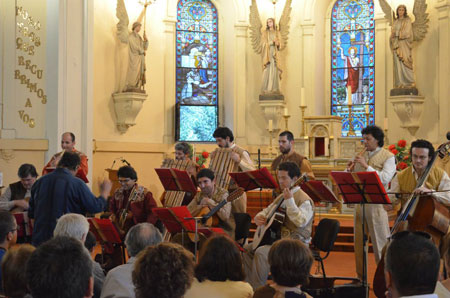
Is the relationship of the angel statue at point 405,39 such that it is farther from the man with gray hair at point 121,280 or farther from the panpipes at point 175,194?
the man with gray hair at point 121,280

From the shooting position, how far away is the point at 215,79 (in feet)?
54.6

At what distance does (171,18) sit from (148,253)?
1311 centimetres

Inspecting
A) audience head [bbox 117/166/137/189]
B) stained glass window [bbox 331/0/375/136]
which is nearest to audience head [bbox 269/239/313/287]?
audience head [bbox 117/166/137/189]

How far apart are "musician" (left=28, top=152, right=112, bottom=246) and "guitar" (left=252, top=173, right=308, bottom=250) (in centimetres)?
158

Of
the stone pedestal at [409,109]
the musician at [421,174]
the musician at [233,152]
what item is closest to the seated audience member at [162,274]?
the musician at [421,174]

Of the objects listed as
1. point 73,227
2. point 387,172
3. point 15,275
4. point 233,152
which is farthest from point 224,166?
point 15,275

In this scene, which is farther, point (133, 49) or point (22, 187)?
point (133, 49)

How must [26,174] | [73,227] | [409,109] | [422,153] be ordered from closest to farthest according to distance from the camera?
[73,227]
[422,153]
[26,174]
[409,109]

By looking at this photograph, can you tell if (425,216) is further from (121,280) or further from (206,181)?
(121,280)

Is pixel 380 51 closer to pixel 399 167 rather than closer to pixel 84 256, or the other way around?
pixel 399 167

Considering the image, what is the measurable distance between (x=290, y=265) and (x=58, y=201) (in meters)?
3.08

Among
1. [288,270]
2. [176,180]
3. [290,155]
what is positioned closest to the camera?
[288,270]

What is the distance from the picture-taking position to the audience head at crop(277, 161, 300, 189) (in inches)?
260

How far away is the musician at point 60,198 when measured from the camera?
20.2ft
